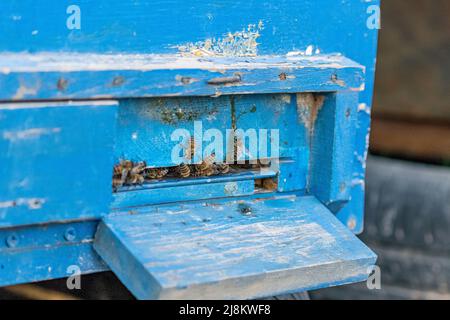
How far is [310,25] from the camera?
5.87 feet

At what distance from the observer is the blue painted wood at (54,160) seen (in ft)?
4.58

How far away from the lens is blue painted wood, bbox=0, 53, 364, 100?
4.60 ft

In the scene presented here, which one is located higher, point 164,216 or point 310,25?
point 310,25

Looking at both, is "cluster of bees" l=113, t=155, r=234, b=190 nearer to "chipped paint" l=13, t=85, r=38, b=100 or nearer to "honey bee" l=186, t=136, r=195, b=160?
"honey bee" l=186, t=136, r=195, b=160

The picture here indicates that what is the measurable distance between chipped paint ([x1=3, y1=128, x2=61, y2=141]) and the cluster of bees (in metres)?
0.20

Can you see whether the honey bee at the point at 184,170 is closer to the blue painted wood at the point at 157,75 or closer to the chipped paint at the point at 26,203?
the blue painted wood at the point at 157,75

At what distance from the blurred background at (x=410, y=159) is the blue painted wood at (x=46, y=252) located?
5.64 feet

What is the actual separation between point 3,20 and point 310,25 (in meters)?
0.70

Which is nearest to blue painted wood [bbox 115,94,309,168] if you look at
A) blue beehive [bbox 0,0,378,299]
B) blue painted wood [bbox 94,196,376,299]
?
blue beehive [bbox 0,0,378,299]

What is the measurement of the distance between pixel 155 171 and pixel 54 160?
28cm

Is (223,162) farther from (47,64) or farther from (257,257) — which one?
(47,64)

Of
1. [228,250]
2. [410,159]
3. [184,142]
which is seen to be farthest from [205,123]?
[410,159]
